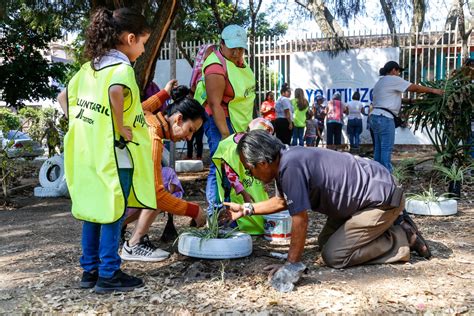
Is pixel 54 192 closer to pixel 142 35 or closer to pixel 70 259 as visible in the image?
pixel 70 259

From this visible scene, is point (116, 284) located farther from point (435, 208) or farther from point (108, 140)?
point (435, 208)

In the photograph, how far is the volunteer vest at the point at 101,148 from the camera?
2.79 metres

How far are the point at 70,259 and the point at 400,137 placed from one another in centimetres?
1115

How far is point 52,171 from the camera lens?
7.61 m

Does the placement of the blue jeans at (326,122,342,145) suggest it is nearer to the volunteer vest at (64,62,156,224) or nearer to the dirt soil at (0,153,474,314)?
the dirt soil at (0,153,474,314)

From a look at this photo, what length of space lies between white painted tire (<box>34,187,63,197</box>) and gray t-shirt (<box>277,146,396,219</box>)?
4.84m

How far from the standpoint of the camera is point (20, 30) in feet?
35.2

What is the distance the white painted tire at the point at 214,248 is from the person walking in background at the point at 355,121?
9160 mm

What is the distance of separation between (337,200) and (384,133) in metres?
3.47

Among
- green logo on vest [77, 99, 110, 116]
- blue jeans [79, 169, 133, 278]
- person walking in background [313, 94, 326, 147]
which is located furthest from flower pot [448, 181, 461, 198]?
person walking in background [313, 94, 326, 147]

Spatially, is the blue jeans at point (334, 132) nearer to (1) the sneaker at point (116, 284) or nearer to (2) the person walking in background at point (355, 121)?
(2) the person walking in background at point (355, 121)

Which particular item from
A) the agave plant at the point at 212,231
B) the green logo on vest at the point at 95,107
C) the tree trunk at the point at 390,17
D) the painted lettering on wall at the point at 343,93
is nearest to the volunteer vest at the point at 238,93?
the agave plant at the point at 212,231

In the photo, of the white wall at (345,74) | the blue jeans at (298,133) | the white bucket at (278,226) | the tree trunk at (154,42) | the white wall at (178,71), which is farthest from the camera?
the white wall at (178,71)

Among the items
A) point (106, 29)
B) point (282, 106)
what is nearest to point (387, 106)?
point (106, 29)
